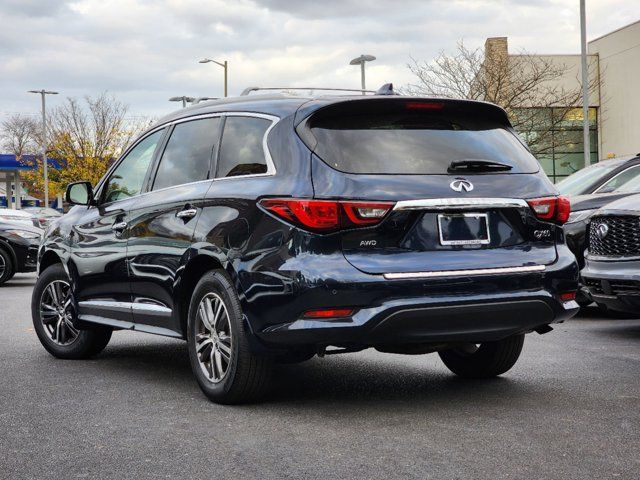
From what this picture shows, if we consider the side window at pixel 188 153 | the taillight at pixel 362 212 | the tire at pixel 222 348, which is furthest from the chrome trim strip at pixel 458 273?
the side window at pixel 188 153

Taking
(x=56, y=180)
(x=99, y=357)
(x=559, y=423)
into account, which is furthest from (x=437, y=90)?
(x=56, y=180)

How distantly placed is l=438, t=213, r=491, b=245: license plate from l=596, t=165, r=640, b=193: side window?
236 inches

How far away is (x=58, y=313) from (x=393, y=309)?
388 centimetres

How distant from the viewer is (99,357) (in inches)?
323

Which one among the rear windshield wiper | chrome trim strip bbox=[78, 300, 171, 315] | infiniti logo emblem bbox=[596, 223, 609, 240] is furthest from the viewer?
infiniti logo emblem bbox=[596, 223, 609, 240]

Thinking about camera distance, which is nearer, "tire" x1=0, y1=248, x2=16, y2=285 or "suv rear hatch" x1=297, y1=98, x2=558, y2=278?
"suv rear hatch" x1=297, y1=98, x2=558, y2=278

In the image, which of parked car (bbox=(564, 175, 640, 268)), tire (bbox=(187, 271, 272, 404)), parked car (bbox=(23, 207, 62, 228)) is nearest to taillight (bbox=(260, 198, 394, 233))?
tire (bbox=(187, 271, 272, 404))

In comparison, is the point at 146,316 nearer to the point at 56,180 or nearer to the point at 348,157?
the point at 348,157

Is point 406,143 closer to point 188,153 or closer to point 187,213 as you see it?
point 187,213

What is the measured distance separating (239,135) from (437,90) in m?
32.9

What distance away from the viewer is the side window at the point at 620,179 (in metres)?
11.1

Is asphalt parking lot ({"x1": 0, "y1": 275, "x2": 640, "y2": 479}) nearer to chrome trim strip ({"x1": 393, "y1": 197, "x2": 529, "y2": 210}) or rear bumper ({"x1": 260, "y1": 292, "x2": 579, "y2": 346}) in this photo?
rear bumper ({"x1": 260, "y1": 292, "x2": 579, "y2": 346})

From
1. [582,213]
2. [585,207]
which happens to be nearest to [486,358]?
[582,213]

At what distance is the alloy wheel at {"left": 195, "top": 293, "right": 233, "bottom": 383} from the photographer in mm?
5824
